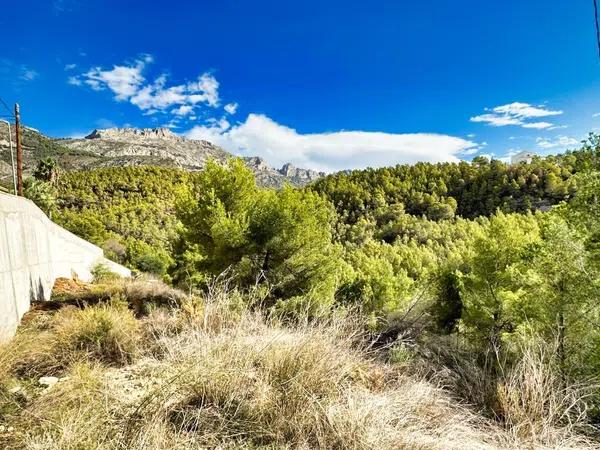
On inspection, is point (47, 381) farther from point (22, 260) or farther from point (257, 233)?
point (257, 233)

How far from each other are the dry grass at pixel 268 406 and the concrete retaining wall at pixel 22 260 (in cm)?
270

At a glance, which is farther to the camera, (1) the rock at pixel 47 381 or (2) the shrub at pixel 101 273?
(2) the shrub at pixel 101 273

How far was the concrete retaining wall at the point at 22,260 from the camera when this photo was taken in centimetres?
586

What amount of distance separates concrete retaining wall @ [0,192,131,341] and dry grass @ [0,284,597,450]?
8.85 feet

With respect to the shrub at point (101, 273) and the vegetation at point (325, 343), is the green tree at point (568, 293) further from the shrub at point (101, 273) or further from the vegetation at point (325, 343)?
the shrub at point (101, 273)

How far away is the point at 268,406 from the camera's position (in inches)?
100

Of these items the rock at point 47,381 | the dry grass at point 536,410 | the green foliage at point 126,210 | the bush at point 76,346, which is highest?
the green foliage at point 126,210

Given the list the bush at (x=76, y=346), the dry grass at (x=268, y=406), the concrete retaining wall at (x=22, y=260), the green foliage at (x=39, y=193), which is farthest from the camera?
the green foliage at (x=39, y=193)

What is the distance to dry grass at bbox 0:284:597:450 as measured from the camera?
2188mm

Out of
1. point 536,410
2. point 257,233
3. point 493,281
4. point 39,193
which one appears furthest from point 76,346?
point 39,193

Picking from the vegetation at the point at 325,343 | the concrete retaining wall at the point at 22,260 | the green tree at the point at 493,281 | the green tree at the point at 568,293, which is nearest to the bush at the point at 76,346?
the vegetation at the point at 325,343

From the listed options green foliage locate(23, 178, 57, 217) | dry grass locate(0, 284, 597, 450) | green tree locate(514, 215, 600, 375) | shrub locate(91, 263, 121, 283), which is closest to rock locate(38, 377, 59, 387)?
dry grass locate(0, 284, 597, 450)

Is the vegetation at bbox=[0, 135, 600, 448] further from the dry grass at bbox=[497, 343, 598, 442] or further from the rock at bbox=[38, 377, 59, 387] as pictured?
the rock at bbox=[38, 377, 59, 387]

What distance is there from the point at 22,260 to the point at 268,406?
22.9 feet
